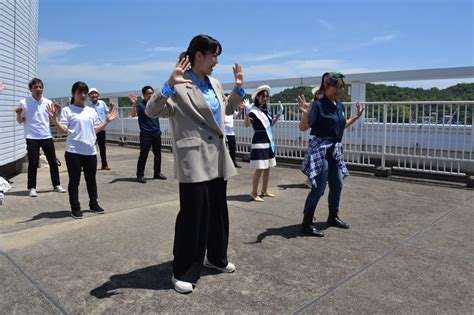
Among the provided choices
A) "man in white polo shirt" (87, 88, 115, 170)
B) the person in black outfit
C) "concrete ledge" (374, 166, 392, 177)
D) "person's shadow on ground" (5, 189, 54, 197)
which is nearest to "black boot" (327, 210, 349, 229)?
"concrete ledge" (374, 166, 392, 177)

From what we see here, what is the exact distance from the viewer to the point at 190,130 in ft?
11.0

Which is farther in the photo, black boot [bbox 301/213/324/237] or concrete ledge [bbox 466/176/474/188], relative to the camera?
concrete ledge [bbox 466/176/474/188]

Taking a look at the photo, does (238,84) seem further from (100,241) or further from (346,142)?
(346,142)

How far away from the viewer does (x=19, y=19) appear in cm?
843

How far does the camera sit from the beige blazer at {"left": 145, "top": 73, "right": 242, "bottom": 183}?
10.8 feet

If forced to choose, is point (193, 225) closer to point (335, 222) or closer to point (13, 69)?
point (335, 222)

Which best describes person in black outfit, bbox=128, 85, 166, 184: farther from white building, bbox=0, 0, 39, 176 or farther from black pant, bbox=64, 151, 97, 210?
black pant, bbox=64, 151, 97, 210

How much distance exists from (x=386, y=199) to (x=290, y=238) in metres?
2.74

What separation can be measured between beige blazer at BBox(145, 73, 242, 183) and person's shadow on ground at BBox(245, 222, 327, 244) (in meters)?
1.53

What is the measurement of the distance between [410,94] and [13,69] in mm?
8432

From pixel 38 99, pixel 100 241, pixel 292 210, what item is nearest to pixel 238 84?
pixel 100 241

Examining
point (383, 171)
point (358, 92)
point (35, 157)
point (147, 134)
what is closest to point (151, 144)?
point (147, 134)

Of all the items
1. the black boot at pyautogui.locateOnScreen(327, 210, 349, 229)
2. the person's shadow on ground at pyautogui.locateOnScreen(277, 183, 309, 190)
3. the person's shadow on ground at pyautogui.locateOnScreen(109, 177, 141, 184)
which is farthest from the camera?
the person's shadow on ground at pyautogui.locateOnScreen(109, 177, 141, 184)

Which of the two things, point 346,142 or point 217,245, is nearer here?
point 217,245
